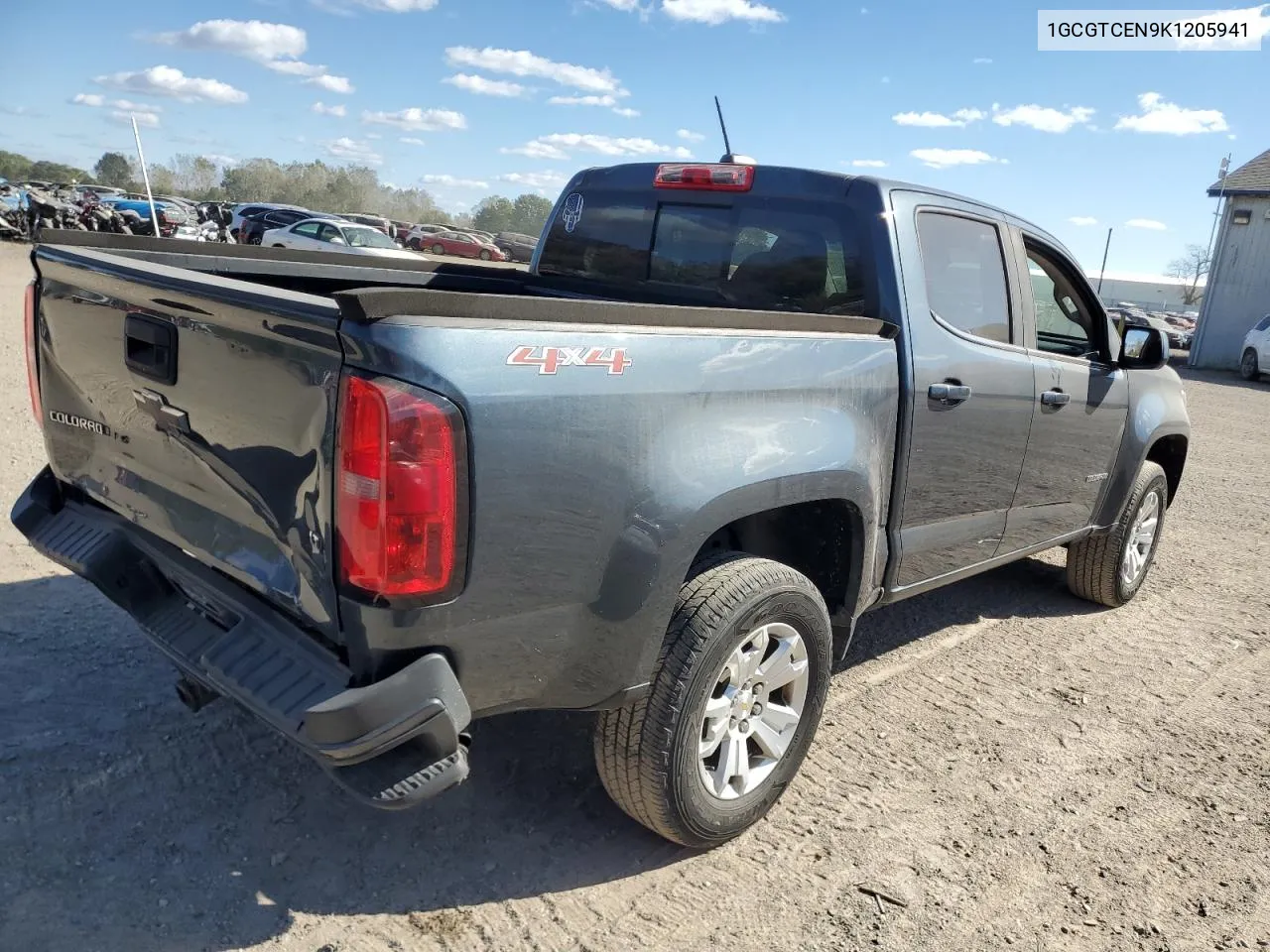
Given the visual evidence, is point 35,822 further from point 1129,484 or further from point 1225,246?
point 1225,246

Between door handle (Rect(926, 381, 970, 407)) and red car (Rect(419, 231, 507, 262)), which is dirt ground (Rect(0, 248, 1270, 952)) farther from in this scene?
red car (Rect(419, 231, 507, 262))

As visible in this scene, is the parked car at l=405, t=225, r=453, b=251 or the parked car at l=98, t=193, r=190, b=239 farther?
the parked car at l=405, t=225, r=453, b=251

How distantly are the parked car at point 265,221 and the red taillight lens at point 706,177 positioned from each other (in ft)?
82.2

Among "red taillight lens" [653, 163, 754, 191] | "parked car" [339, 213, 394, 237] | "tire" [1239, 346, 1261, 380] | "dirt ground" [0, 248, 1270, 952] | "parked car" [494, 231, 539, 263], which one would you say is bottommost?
"dirt ground" [0, 248, 1270, 952]

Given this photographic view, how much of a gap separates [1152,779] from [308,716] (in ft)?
9.84

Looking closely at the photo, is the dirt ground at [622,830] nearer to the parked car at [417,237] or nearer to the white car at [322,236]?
the white car at [322,236]

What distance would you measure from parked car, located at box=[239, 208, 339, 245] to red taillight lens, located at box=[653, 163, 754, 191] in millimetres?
25058

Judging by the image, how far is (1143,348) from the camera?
176 inches

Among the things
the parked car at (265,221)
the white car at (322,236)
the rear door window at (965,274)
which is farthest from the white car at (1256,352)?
the parked car at (265,221)

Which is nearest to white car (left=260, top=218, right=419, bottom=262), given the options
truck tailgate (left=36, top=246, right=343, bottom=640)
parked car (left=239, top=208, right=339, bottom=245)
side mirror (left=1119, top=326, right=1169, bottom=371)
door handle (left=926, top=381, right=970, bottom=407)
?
parked car (left=239, top=208, right=339, bottom=245)

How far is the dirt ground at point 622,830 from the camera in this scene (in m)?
2.54

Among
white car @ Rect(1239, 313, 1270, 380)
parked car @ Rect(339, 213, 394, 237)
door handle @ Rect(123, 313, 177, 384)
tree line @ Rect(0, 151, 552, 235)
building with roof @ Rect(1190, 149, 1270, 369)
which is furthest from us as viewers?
tree line @ Rect(0, 151, 552, 235)

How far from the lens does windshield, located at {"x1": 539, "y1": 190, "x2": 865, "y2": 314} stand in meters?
3.44

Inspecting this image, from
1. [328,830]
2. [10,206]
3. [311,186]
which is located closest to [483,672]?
[328,830]
